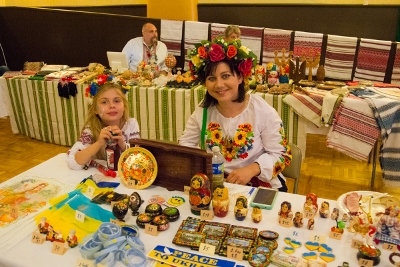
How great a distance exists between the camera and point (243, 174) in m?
1.96

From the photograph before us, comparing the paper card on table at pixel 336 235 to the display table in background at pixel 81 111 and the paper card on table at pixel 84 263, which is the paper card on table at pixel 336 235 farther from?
the display table in background at pixel 81 111

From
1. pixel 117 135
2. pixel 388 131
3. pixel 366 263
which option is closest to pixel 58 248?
pixel 117 135

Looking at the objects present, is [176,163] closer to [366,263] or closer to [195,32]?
[366,263]

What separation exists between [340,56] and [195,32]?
1816mm

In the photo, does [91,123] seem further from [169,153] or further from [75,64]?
[75,64]

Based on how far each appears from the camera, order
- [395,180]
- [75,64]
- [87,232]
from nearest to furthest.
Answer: [87,232]
[395,180]
[75,64]

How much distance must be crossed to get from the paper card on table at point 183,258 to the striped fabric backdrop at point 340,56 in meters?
3.71

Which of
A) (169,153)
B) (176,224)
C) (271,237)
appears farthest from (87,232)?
(271,237)

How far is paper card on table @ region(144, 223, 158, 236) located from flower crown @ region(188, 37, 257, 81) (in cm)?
87

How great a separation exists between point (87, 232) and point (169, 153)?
1.59 feet

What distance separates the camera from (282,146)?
6.84 ft

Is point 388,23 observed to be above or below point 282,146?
above

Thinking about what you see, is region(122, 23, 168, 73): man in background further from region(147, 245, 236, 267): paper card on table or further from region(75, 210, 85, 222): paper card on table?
region(147, 245, 236, 267): paper card on table

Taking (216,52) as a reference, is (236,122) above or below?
below
